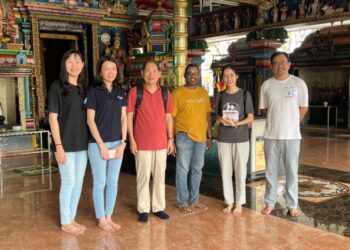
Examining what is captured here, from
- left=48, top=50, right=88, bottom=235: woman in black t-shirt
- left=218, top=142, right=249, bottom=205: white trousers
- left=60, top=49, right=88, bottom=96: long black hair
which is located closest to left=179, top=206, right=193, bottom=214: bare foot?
left=218, top=142, right=249, bottom=205: white trousers

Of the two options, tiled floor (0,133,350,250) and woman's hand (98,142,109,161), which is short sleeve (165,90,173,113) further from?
tiled floor (0,133,350,250)

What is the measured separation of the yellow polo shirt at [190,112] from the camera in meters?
3.89

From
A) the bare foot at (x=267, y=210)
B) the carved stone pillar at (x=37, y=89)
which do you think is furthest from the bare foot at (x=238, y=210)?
the carved stone pillar at (x=37, y=89)

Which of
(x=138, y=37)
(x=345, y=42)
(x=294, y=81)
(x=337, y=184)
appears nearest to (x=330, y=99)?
(x=345, y=42)

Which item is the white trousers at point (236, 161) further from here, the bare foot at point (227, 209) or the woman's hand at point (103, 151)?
the woman's hand at point (103, 151)

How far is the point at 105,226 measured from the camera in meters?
3.52

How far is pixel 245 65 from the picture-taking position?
12984mm

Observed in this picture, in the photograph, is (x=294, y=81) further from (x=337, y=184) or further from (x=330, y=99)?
(x=330, y=99)

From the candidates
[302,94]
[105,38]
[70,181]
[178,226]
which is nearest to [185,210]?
[178,226]

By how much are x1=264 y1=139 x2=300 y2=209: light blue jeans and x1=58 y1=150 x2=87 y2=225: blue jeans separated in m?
1.75

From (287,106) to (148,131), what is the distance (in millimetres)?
1305

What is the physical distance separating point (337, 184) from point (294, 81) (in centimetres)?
210

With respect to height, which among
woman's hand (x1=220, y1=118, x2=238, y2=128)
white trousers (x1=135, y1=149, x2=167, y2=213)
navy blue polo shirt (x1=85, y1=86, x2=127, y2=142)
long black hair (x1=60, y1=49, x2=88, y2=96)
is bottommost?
white trousers (x1=135, y1=149, x2=167, y2=213)

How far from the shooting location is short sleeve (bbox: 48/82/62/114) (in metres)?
3.24
